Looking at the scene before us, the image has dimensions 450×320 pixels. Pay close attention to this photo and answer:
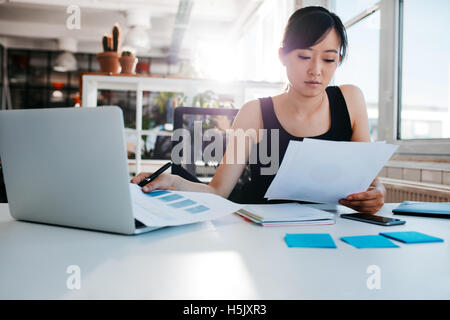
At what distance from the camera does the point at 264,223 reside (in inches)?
28.4

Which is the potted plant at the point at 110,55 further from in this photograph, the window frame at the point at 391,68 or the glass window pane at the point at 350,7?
the window frame at the point at 391,68

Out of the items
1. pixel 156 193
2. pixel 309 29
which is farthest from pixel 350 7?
pixel 156 193

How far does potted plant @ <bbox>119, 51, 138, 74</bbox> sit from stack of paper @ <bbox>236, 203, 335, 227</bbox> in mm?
2510

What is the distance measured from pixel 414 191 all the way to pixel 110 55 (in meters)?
2.42

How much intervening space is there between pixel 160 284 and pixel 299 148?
0.46 metres

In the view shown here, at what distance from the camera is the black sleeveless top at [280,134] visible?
138 centimetres

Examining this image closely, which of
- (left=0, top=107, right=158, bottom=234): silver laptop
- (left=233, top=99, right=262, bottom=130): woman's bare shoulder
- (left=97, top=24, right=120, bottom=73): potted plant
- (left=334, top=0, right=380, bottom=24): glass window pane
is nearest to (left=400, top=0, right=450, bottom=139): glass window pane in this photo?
(left=334, top=0, right=380, bottom=24): glass window pane

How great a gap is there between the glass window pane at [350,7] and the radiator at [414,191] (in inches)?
51.2

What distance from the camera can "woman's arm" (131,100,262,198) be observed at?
91 centimetres

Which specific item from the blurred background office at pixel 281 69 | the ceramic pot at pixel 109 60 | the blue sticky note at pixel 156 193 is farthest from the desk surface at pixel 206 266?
the ceramic pot at pixel 109 60

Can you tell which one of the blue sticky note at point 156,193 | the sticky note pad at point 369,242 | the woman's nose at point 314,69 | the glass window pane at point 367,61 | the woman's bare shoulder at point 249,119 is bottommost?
the sticky note pad at point 369,242

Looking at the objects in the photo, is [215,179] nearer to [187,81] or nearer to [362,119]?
[362,119]

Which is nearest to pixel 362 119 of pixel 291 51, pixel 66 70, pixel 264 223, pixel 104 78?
pixel 291 51

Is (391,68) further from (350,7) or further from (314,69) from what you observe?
(314,69)
